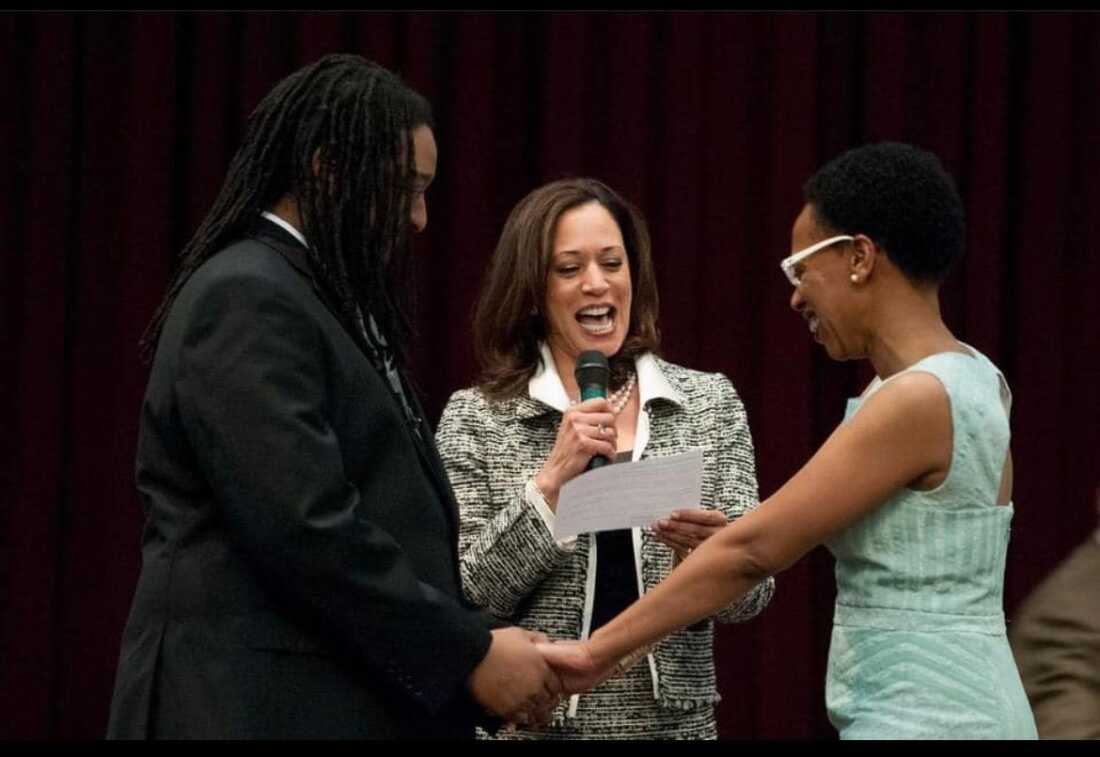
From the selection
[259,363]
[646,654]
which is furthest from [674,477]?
[259,363]

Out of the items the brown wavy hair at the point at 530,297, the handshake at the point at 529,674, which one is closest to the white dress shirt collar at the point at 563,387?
the brown wavy hair at the point at 530,297

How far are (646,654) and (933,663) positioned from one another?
657mm

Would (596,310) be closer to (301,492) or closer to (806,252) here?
(806,252)

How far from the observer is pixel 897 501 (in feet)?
6.77

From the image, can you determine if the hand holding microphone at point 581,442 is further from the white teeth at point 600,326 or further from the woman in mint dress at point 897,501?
the woman in mint dress at point 897,501

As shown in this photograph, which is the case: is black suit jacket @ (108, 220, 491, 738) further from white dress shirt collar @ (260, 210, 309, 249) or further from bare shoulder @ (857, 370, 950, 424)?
bare shoulder @ (857, 370, 950, 424)

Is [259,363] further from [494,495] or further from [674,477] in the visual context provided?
[494,495]

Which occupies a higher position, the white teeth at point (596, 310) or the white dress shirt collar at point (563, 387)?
the white teeth at point (596, 310)

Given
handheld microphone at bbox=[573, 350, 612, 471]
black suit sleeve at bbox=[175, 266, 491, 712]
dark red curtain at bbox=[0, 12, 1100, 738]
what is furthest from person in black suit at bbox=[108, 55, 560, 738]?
dark red curtain at bbox=[0, 12, 1100, 738]

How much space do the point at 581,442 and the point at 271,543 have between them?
27.7 inches

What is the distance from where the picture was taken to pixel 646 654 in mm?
2590

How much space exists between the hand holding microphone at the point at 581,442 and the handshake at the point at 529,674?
27cm

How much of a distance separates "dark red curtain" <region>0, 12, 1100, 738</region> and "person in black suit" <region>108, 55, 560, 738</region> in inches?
82.0

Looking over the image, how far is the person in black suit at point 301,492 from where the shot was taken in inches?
76.9
